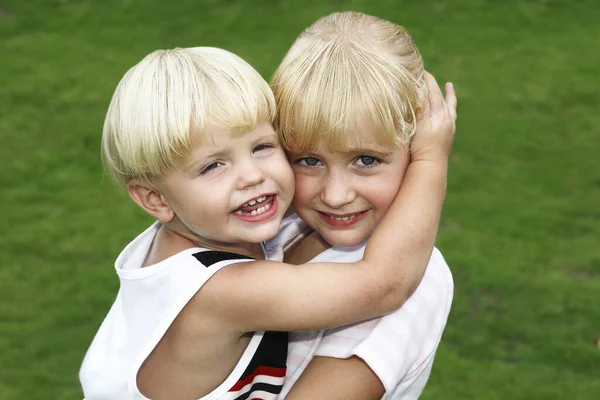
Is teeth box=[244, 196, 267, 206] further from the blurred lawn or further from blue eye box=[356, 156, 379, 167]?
the blurred lawn

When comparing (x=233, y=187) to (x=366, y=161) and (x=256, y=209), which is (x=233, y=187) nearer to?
(x=256, y=209)

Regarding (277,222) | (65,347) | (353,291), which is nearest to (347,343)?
(353,291)

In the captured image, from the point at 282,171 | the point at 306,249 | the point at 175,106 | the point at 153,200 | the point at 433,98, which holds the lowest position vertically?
the point at 306,249

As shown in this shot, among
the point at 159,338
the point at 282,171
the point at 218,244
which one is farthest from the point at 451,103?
the point at 159,338

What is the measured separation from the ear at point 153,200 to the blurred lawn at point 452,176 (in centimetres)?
257

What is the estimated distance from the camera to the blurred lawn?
5.32 metres

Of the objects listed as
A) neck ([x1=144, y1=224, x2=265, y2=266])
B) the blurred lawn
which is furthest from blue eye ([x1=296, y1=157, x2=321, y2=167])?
the blurred lawn

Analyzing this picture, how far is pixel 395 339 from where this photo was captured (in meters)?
2.65

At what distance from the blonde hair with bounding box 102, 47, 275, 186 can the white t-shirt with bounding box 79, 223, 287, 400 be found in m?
0.29

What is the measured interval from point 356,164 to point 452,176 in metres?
4.21

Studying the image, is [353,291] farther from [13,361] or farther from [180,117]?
[13,361]

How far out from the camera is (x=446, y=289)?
9.53 ft

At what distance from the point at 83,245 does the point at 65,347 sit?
102cm

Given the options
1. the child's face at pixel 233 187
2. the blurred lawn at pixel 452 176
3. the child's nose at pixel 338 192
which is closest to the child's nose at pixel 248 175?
the child's face at pixel 233 187
